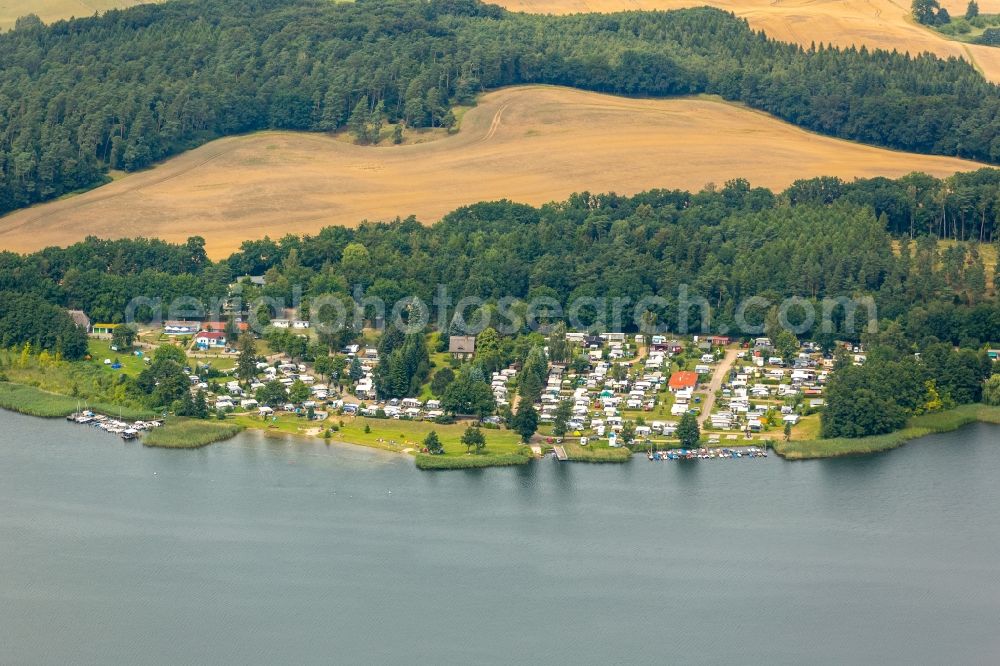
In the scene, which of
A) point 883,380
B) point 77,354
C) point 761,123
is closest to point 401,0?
point 761,123

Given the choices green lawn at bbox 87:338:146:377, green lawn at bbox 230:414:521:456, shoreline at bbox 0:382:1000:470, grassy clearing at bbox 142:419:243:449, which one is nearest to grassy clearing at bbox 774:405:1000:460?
shoreline at bbox 0:382:1000:470

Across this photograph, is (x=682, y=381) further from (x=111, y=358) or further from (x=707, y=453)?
(x=111, y=358)

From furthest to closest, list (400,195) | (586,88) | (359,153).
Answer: (586,88) → (359,153) → (400,195)

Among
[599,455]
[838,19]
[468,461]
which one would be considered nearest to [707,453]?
[599,455]

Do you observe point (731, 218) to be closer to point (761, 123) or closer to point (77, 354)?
point (761, 123)

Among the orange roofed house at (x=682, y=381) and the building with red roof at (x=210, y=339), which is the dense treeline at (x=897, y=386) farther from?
the building with red roof at (x=210, y=339)

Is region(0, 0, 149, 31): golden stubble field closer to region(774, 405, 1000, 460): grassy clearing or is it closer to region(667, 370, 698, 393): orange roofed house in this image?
region(667, 370, 698, 393): orange roofed house
